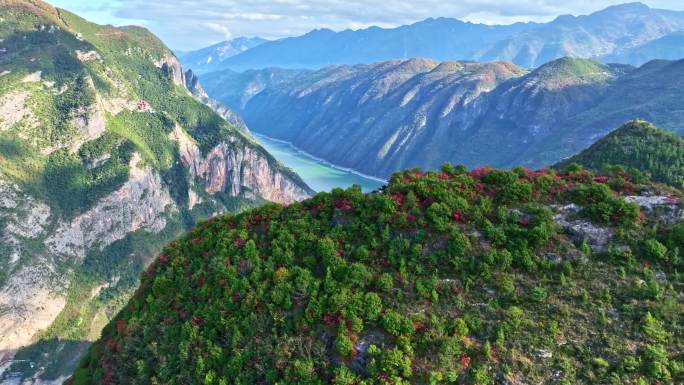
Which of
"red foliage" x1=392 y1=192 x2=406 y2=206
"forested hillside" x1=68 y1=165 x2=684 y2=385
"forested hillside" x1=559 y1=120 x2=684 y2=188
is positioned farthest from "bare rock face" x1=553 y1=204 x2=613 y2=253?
"forested hillside" x1=559 y1=120 x2=684 y2=188

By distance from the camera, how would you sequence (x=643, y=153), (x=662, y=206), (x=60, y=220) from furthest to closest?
(x=60, y=220) < (x=643, y=153) < (x=662, y=206)

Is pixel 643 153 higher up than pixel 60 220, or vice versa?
pixel 643 153

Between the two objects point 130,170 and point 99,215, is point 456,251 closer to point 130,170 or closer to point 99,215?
point 99,215

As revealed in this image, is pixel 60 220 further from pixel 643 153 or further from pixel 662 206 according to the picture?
pixel 662 206

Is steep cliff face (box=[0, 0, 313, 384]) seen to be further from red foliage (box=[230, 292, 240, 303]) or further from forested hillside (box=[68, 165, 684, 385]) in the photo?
red foliage (box=[230, 292, 240, 303])

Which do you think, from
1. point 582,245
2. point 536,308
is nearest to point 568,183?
point 582,245

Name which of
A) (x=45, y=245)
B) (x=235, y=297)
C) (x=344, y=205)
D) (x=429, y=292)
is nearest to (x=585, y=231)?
(x=429, y=292)

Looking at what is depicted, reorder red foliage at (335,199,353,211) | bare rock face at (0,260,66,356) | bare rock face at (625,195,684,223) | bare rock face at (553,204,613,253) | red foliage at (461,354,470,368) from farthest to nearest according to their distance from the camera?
bare rock face at (0,260,66,356), red foliage at (335,199,353,211), bare rock face at (625,195,684,223), bare rock face at (553,204,613,253), red foliage at (461,354,470,368)

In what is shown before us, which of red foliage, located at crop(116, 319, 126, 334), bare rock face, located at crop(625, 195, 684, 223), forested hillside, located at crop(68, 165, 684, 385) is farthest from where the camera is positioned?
red foliage, located at crop(116, 319, 126, 334)
